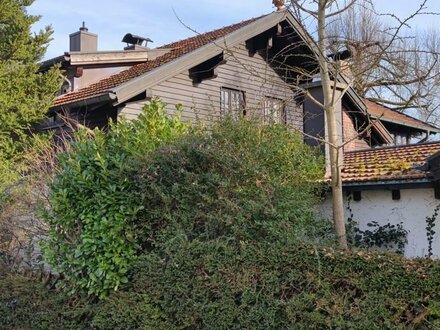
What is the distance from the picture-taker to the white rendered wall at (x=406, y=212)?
35.0ft

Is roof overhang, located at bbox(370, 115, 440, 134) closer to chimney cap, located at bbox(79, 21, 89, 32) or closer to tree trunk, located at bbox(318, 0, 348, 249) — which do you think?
chimney cap, located at bbox(79, 21, 89, 32)

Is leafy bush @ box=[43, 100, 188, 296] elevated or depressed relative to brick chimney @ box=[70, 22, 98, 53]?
depressed

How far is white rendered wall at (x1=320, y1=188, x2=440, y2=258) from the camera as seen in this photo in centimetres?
1068

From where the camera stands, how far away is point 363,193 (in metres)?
11.7

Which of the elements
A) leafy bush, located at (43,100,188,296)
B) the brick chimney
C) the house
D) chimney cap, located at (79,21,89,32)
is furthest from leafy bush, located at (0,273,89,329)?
chimney cap, located at (79,21,89,32)

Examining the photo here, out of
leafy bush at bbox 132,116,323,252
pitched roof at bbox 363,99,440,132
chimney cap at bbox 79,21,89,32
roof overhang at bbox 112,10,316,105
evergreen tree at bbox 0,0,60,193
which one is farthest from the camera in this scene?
pitched roof at bbox 363,99,440,132

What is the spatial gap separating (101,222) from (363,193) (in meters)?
6.39

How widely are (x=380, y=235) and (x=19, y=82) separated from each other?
389 inches

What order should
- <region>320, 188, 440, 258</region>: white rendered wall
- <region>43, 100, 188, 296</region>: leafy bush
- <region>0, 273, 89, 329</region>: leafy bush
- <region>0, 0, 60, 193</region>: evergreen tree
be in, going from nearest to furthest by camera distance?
<region>43, 100, 188, 296</region>: leafy bush
<region>0, 273, 89, 329</region>: leafy bush
<region>320, 188, 440, 258</region>: white rendered wall
<region>0, 0, 60, 193</region>: evergreen tree

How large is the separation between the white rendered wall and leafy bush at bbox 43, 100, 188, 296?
4632mm

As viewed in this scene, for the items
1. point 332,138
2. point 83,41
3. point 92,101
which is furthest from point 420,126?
point 332,138

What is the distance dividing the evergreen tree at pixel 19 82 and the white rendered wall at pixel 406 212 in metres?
7.86

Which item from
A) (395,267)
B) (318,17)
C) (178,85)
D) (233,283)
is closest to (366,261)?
(395,267)

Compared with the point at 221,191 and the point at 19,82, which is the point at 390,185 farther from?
the point at 19,82
